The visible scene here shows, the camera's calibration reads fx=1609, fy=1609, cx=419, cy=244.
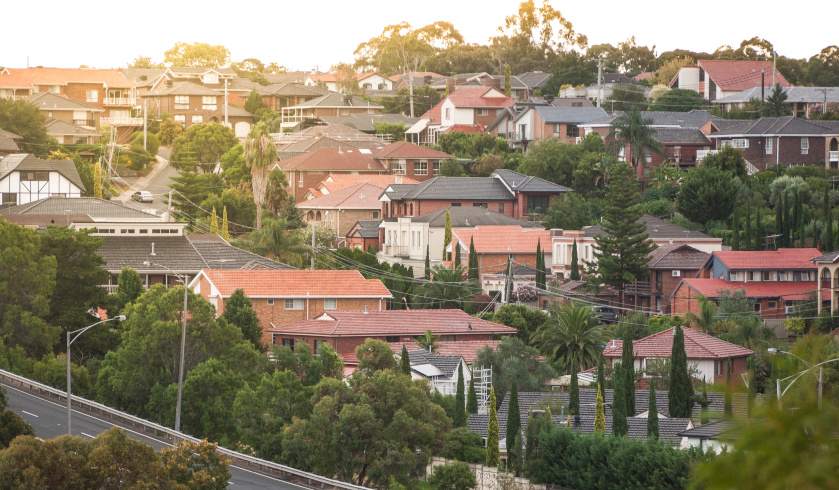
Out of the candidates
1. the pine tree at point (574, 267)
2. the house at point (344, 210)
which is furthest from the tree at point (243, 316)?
the house at point (344, 210)

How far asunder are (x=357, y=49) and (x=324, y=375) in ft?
455

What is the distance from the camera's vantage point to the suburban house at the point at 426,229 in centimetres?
9544

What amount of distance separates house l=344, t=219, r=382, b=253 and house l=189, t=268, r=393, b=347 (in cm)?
2432

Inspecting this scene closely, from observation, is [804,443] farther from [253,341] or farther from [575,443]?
[253,341]

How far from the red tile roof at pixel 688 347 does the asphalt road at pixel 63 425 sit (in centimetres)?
2513

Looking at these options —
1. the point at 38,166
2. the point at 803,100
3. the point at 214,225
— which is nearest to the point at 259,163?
the point at 214,225

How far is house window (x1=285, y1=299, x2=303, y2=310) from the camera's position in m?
74.7

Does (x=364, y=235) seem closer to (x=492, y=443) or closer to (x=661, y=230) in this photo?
(x=661, y=230)

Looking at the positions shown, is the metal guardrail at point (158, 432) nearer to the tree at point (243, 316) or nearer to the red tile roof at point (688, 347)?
the tree at point (243, 316)

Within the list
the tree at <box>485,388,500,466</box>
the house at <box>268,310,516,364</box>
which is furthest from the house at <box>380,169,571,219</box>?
the tree at <box>485,388,500,466</box>

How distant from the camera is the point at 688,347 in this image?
66.2 m

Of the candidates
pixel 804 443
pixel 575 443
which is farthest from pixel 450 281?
pixel 804 443

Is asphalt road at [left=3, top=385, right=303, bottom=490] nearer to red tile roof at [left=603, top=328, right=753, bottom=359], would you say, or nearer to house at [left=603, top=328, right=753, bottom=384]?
house at [left=603, top=328, right=753, bottom=384]

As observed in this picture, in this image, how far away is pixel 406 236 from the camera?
97188mm
